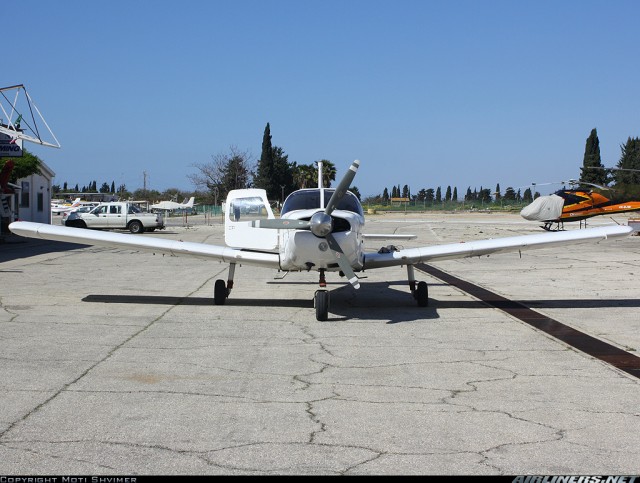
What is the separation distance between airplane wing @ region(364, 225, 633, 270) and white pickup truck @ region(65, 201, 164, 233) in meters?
33.8

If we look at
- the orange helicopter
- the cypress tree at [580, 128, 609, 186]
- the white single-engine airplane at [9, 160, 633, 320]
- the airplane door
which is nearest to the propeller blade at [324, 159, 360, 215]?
the white single-engine airplane at [9, 160, 633, 320]

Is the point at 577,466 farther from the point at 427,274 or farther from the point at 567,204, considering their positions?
the point at 567,204

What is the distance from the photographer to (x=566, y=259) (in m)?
25.9

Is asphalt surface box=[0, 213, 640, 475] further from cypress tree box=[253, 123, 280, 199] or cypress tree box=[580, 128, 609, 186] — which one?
cypress tree box=[580, 128, 609, 186]

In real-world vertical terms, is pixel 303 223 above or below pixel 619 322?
above

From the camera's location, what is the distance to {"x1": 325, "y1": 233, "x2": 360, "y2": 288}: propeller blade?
37.6 feet

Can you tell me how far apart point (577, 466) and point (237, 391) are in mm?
3253

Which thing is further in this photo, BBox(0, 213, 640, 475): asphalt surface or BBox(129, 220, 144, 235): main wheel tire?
BBox(129, 220, 144, 235): main wheel tire

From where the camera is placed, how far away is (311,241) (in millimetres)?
11508

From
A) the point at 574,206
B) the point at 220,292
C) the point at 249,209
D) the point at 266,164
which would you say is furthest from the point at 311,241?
the point at 266,164

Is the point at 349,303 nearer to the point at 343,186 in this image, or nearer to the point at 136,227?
the point at 343,186

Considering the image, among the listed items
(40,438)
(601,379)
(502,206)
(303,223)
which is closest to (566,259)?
(303,223)

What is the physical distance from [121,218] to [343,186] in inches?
1449

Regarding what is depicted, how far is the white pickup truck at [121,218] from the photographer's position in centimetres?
4544
